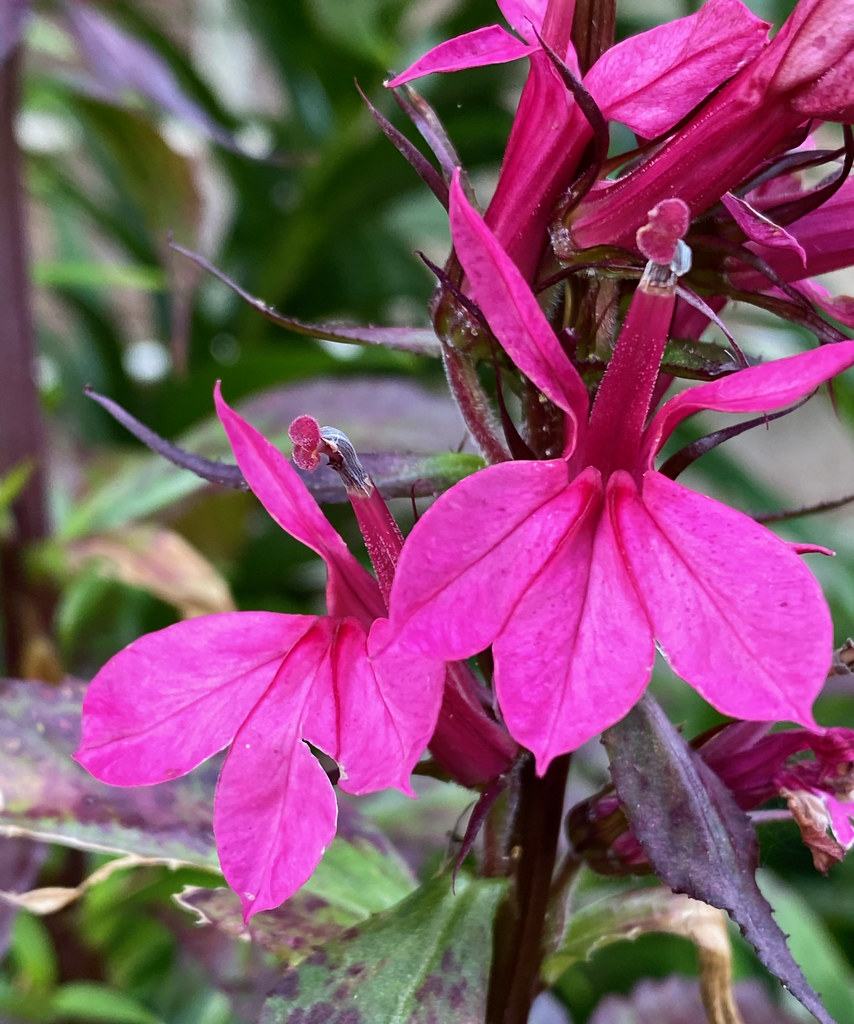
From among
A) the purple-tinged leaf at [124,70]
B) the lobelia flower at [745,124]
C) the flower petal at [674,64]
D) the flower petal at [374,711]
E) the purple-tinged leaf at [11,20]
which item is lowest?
the flower petal at [374,711]

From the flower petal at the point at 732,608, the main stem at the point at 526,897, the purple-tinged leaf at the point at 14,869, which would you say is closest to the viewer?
the flower petal at the point at 732,608

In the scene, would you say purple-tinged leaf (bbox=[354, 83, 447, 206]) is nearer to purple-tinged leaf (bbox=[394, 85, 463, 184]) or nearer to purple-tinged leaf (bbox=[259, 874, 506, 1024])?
purple-tinged leaf (bbox=[394, 85, 463, 184])

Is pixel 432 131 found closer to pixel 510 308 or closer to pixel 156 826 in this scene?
pixel 510 308

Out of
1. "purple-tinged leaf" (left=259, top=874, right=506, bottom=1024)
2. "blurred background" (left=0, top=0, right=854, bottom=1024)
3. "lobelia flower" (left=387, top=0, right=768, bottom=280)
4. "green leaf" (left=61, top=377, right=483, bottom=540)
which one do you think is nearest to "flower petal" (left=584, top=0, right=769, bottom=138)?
"lobelia flower" (left=387, top=0, right=768, bottom=280)

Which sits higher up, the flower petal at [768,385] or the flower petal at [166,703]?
the flower petal at [768,385]

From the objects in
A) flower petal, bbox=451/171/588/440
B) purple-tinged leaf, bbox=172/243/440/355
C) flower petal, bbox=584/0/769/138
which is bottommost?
flower petal, bbox=451/171/588/440

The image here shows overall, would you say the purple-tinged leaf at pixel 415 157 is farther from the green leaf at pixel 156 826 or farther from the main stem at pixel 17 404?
the main stem at pixel 17 404

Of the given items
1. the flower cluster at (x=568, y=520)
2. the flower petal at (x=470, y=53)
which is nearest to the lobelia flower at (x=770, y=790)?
the flower cluster at (x=568, y=520)
